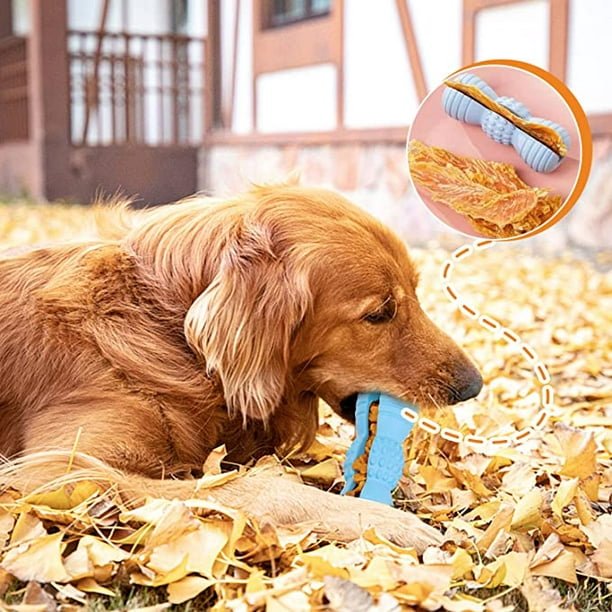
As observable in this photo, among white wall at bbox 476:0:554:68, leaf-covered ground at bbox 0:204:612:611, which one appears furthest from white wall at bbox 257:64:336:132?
leaf-covered ground at bbox 0:204:612:611

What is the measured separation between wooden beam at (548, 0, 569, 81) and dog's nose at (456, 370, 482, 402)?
6192mm

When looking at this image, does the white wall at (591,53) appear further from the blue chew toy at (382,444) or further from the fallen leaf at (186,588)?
the fallen leaf at (186,588)

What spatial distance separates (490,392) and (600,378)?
0.62 m

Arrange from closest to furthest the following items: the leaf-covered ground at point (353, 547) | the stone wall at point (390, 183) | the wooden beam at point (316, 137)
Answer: the leaf-covered ground at point (353, 547), the stone wall at point (390, 183), the wooden beam at point (316, 137)

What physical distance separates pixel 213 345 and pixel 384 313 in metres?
0.51

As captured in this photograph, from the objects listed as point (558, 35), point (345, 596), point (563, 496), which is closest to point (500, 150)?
point (563, 496)

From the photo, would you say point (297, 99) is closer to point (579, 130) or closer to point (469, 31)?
point (469, 31)

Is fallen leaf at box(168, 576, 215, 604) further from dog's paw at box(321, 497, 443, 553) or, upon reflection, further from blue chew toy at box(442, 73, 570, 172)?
blue chew toy at box(442, 73, 570, 172)

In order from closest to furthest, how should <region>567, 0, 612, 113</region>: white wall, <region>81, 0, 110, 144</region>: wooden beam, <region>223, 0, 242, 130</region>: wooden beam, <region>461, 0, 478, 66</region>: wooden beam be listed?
1. <region>567, 0, 612, 113</region>: white wall
2. <region>461, 0, 478, 66</region>: wooden beam
3. <region>223, 0, 242, 130</region>: wooden beam
4. <region>81, 0, 110, 144</region>: wooden beam

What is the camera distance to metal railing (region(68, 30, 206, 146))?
48.7 ft

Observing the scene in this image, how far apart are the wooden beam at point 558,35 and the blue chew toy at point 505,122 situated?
5.98 meters

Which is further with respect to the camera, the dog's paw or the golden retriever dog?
the golden retriever dog

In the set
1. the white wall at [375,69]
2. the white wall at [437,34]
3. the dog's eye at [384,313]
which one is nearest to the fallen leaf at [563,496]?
the dog's eye at [384,313]

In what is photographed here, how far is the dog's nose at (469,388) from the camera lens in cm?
286
